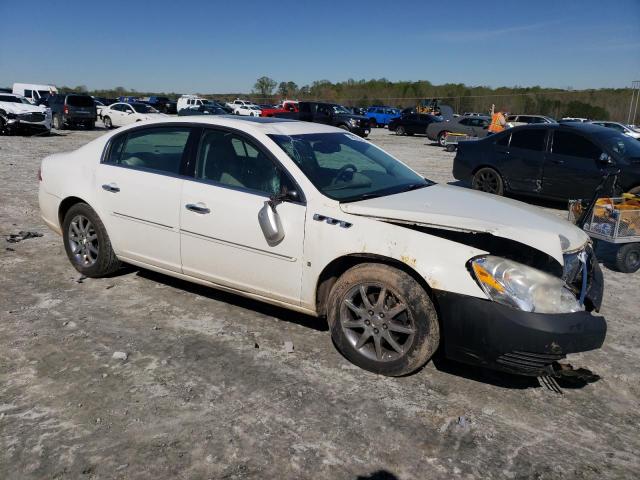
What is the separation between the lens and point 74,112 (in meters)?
25.1

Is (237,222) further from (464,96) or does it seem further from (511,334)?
(464,96)

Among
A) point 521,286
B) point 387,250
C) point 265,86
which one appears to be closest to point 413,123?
point 387,250

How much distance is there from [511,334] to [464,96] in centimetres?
6914

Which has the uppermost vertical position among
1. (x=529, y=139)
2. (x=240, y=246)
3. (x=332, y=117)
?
(x=529, y=139)

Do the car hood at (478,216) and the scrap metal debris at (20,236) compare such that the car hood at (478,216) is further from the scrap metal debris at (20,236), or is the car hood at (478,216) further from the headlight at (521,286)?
the scrap metal debris at (20,236)

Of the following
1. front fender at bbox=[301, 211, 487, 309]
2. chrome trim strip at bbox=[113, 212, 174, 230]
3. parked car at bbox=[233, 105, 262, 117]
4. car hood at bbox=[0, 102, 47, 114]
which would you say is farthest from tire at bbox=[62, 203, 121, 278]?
parked car at bbox=[233, 105, 262, 117]

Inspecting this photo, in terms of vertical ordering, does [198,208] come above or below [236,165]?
below

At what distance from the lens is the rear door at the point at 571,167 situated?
8.92 meters

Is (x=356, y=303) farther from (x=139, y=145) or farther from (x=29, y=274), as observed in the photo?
(x=29, y=274)

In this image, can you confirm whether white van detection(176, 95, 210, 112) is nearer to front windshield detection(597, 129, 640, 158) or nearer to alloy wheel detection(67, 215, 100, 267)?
front windshield detection(597, 129, 640, 158)

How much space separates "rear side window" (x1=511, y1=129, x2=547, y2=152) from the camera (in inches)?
376

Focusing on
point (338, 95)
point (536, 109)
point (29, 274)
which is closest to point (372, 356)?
point (29, 274)

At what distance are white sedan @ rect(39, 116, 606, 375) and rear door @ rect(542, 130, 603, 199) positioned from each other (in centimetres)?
559

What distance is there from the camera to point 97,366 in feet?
11.4
